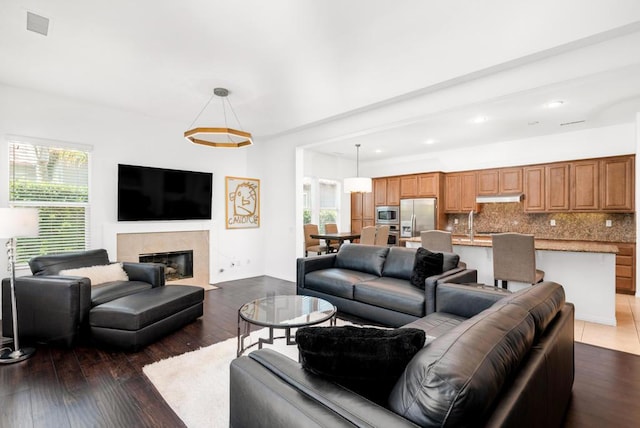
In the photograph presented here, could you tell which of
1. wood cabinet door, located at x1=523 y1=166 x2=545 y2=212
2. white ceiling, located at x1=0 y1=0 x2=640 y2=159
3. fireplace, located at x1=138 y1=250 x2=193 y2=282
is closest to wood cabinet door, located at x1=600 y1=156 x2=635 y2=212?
wood cabinet door, located at x1=523 y1=166 x2=545 y2=212

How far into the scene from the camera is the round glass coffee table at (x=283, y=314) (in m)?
2.48

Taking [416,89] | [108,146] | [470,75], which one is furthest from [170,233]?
[470,75]

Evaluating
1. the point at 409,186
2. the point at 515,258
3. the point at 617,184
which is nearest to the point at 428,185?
the point at 409,186

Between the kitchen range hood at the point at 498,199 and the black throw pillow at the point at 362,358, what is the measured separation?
6073mm

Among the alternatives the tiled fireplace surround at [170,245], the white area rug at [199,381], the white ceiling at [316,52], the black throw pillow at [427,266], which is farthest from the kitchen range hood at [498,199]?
the tiled fireplace surround at [170,245]

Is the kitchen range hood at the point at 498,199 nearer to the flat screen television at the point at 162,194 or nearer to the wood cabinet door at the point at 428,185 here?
the wood cabinet door at the point at 428,185

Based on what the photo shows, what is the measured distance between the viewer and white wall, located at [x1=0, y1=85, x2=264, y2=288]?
12.8 ft

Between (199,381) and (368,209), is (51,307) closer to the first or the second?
(199,381)

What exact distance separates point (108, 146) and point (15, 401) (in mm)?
3469

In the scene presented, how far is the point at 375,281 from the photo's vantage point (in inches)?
144

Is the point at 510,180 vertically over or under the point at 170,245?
over

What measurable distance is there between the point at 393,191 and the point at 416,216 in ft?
3.12

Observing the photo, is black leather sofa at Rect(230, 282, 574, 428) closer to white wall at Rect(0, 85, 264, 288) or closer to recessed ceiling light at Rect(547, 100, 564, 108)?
recessed ceiling light at Rect(547, 100, 564, 108)

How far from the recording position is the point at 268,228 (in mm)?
6367
